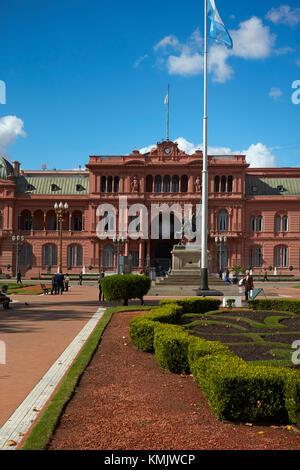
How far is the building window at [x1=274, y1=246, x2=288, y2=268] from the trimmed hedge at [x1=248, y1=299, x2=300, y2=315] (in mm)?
45831

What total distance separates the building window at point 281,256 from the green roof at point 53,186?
2841 centimetres

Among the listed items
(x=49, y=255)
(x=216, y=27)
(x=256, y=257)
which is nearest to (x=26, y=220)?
(x=49, y=255)

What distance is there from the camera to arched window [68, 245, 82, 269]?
65125mm

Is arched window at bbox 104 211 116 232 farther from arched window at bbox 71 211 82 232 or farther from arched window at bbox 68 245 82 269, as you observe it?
arched window at bbox 68 245 82 269

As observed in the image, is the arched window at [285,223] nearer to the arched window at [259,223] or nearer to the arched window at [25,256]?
the arched window at [259,223]

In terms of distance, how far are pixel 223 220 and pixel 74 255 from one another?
21.6 m

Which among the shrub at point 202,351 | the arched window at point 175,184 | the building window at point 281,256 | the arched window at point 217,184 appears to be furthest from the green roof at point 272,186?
the shrub at point 202,351

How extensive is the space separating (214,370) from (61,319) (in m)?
11.4

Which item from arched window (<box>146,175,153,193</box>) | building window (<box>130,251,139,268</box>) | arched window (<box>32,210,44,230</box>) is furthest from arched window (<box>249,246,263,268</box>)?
arched window (<box>32,210,44,230</box>)

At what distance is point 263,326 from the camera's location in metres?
13.8

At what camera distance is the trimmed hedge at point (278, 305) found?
19016 mm
